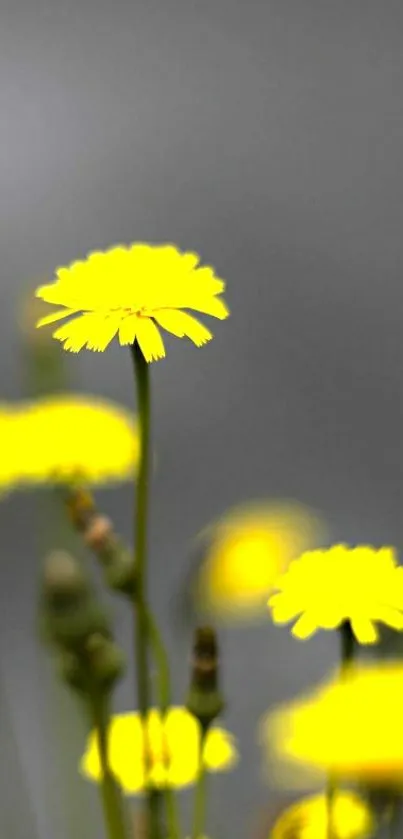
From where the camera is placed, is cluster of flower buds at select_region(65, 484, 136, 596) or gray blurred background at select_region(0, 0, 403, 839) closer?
cluster of flower buds at select_region(65, 484, 136, 596)

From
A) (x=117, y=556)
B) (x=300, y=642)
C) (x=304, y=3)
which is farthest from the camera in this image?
(x=304, y=3)

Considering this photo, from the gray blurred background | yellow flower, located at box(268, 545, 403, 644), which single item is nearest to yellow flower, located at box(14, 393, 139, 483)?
yellow flower, located at box(268, 545, 403, 644)

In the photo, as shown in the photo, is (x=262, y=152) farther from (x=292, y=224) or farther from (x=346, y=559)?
(x=346, y=559)

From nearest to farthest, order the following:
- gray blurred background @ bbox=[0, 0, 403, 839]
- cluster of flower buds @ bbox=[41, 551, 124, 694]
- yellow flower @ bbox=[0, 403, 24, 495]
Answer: cluster of flower buds @ bbox=[41, 551, 124, 694] < yellow flower @ bbox=[0, 403, 24, 495] < gray blurred background @ bbox=[0, 0, 403, 839]

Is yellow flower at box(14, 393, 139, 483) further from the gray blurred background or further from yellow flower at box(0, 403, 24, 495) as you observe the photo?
the gray blurred background

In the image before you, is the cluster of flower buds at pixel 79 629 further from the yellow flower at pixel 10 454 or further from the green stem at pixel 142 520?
the yellow flower at pixel 10 454

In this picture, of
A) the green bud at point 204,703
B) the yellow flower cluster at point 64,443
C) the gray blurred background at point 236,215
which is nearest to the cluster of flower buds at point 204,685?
the green bud at point 204,703

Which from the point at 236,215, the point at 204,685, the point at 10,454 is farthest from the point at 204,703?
the point at 236,215

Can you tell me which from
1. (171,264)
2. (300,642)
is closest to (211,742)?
(171,264)

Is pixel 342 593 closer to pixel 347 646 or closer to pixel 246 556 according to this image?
pixel 347 646
